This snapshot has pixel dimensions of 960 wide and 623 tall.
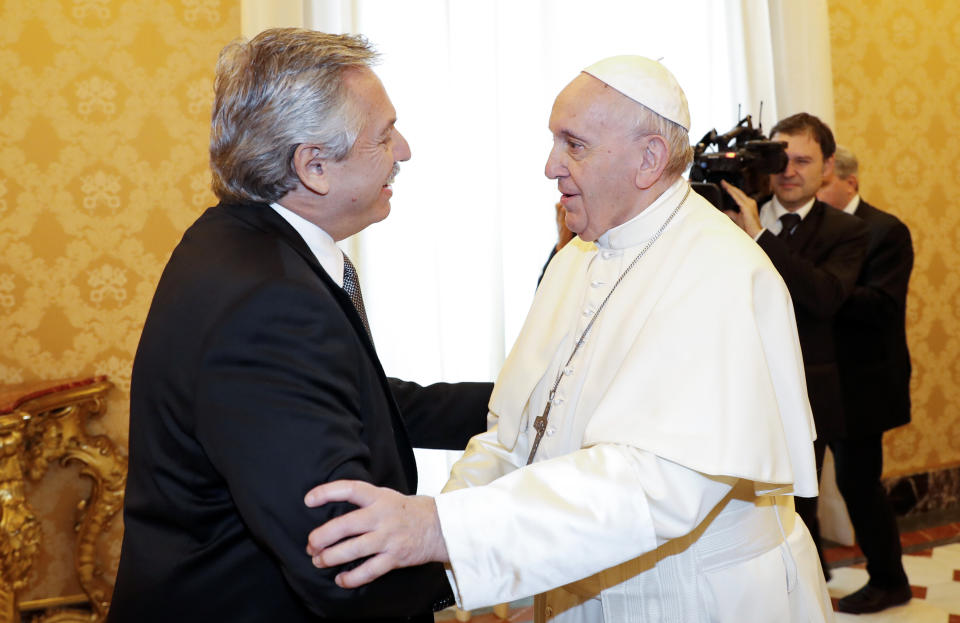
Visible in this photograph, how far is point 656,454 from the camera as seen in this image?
1.57 metres

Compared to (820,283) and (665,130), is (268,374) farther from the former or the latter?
(820,283)

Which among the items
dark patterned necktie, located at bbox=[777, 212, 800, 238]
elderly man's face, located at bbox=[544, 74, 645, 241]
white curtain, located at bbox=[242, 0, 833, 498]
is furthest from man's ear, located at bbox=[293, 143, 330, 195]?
dark patterned necktie, located at bbox=[777, 212, 800, 238]

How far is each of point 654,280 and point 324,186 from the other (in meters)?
0.70

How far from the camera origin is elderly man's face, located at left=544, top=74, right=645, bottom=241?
1931 millimetres

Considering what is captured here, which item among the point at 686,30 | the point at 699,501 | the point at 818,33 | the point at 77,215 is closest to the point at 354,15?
the point at 77,215

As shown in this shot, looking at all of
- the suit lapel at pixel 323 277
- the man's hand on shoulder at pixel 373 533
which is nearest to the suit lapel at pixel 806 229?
the suit lapel at pixel 323 277

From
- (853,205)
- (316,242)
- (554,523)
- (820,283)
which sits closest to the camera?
(554,523)

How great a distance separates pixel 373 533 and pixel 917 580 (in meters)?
3.88

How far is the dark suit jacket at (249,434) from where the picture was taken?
1304 mm

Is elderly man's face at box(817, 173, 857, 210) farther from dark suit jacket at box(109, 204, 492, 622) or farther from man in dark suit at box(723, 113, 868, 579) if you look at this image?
dark suit jacket at box(109, 204, 492, 622)

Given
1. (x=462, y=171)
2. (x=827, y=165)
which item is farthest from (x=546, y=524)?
(x=462, y=171)

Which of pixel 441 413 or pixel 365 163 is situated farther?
pixel 441 413

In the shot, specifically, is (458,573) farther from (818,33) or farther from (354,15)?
(818,33)

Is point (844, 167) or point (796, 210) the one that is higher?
point (844, 167)
